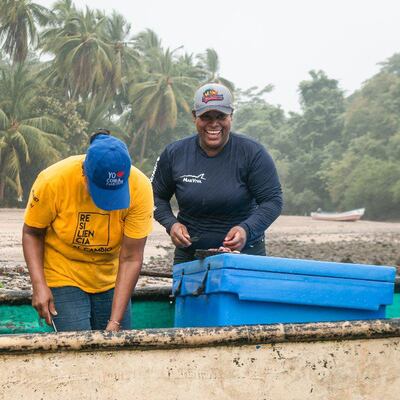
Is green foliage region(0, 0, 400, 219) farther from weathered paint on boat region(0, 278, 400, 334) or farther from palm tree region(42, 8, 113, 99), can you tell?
weathered paint on boat region(0, 278, 400, 334)

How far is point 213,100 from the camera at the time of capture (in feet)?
12.3

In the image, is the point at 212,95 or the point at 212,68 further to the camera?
the point at 212,68

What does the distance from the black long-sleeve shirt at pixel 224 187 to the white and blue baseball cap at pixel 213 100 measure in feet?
0.83

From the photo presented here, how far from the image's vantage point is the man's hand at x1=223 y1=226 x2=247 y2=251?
374 centimetres

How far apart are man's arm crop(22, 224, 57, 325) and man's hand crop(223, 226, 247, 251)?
95 cm

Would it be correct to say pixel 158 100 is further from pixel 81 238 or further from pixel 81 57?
pixel 81 238

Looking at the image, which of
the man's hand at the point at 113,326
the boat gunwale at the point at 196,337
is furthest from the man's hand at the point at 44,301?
the boat gunwale at the point at 196,337

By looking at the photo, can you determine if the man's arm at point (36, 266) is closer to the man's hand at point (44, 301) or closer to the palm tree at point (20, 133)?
the man's hand at point (44, 301)

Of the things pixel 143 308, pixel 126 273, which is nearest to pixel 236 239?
pixel 126 273

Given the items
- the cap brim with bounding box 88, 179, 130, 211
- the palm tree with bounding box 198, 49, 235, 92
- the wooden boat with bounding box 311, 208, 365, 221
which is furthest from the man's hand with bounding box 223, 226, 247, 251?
the palm tree with bounding box 198, 49, 235, 92

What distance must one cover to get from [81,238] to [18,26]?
112 feet

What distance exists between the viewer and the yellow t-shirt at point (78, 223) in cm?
314

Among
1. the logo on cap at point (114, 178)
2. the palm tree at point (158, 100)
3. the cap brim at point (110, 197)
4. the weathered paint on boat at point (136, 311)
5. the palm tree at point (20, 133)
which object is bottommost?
the weathered paint on boat at point (136, 311)

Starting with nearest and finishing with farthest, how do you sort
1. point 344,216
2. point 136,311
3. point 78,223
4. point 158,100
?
point 78,223 → point 136,311 → point 158,100 → point 344,216
